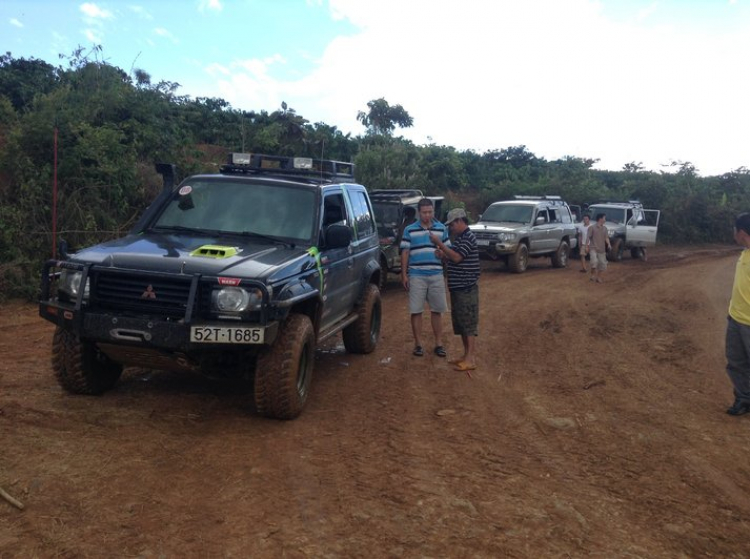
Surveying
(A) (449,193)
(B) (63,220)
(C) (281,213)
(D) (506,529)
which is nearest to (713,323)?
(C) (281,213)

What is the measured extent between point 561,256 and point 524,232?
275 cm

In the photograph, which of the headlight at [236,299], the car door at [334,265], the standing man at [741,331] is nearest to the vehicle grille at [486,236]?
the car door at [334,265]

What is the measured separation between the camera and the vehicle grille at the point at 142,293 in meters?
4.83

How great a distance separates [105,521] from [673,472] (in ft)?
12.0

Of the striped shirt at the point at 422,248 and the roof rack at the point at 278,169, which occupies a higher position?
the roof rack at the point at 278,169

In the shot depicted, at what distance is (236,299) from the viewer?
4.84 m

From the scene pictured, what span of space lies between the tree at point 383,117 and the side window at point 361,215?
83.6 feet

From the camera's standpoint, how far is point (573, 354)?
27.9 ft

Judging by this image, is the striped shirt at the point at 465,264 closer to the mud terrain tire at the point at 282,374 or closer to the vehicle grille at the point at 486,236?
the mud terrain tire at the point at 282,374

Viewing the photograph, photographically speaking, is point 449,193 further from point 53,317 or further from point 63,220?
point 53,317

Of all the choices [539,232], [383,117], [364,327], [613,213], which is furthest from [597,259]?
A: [383,117]

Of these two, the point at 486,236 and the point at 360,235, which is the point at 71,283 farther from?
the point at 486,236

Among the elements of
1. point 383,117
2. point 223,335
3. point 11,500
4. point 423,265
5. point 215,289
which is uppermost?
point 383,117

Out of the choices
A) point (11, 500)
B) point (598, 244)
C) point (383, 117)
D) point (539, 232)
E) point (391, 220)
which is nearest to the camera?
point (11, 500)
